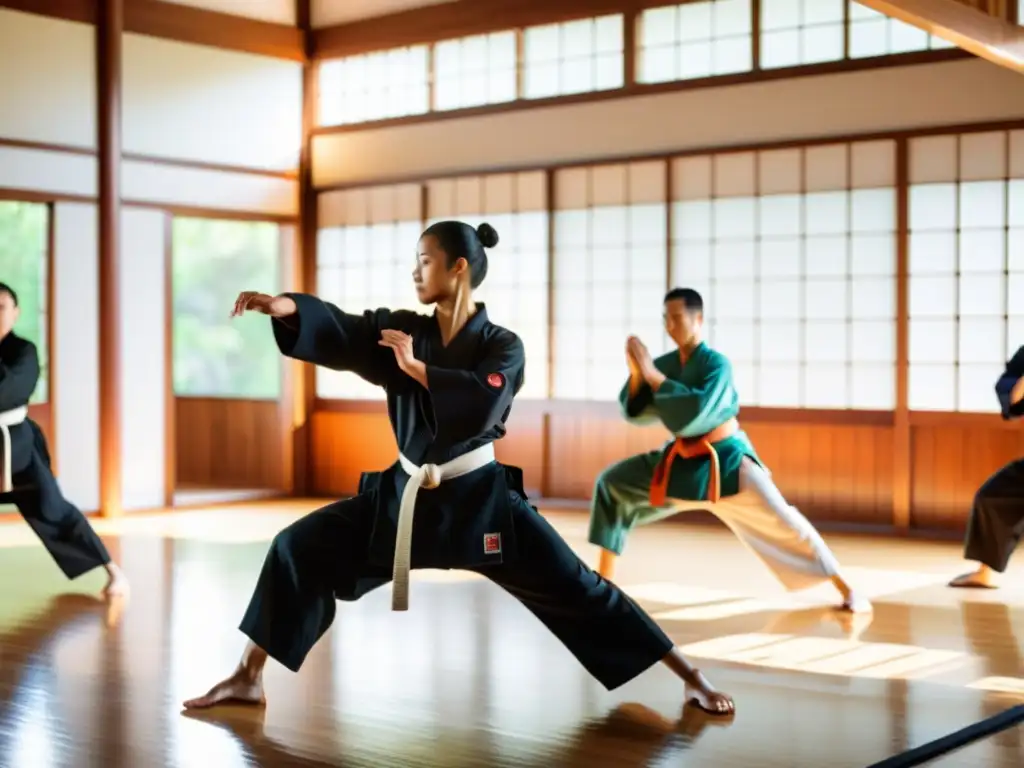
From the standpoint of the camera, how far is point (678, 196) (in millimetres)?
7258

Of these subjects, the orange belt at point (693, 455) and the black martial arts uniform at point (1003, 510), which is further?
the black martial arts uniform at point (1003, 510)

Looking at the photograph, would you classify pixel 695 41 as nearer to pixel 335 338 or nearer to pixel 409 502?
pixel 335 338

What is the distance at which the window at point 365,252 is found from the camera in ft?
27.1

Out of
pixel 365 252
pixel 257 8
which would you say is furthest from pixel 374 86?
pixel 365 252

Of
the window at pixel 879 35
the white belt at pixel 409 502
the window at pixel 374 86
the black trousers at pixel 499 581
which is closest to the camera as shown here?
the white belt at pixel 409 502

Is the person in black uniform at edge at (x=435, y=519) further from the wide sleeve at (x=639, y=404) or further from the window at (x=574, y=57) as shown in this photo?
the window at (x=574, y=57)

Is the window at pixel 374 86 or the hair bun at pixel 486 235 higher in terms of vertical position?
the window at pixel 374 86

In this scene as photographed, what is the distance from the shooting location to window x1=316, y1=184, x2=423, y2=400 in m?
8.27

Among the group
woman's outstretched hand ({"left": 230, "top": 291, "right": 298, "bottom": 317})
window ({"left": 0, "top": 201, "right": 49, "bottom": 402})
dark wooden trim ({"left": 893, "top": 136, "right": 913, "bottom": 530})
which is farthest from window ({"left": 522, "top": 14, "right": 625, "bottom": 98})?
woman's outstretched hand ({"left": 230, "top": 291, "right": 298, "bottom": 317})

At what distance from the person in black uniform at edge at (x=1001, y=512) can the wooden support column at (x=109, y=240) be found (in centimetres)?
435

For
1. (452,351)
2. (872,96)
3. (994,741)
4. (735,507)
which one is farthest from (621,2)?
(994,741)

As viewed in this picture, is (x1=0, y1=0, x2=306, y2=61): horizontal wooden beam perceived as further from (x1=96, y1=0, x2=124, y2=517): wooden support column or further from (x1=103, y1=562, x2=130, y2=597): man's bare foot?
(x1=103, y1=562, x2=130, y2=597): man's bare foot

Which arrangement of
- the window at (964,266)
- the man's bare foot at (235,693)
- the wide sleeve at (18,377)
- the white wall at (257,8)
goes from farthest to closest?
the white wall at (257,8), the window at (964,266), the wide sleeve at (18,377), the man's bare foot at (235,693)

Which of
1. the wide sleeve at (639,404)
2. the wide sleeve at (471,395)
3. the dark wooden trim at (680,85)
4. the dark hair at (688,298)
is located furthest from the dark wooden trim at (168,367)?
the wide sleeve at (471,395)
